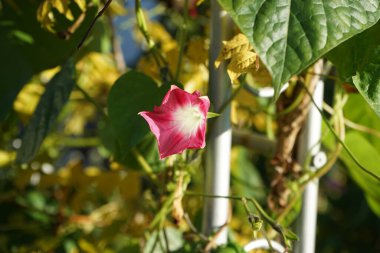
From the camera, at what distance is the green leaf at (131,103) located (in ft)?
2.16

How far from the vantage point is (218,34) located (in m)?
0.72

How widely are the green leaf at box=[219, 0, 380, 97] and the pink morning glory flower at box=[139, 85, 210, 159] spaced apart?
9 centimetres

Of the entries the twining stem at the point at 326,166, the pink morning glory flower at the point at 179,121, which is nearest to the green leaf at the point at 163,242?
the twining stem at the point at 326,166

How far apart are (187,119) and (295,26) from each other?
0.42 ft

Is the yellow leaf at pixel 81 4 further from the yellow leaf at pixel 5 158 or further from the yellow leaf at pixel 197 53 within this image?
the yellow leaf at pixel 5 158

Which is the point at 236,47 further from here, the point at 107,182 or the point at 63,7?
the point at 107,182

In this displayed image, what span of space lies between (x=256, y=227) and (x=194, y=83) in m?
0.40

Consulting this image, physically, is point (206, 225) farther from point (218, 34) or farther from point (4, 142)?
point (4, 142)

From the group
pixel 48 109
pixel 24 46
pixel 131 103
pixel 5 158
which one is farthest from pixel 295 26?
pixel 5 158

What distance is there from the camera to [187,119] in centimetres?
57

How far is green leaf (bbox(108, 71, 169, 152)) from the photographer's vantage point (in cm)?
66

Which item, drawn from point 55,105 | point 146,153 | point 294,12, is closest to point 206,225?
point 146,153

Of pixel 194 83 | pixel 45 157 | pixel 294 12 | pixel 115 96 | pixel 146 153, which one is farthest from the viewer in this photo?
pixel 45 157

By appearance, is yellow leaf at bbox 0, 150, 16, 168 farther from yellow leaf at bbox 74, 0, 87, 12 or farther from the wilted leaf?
the wilted leaf
